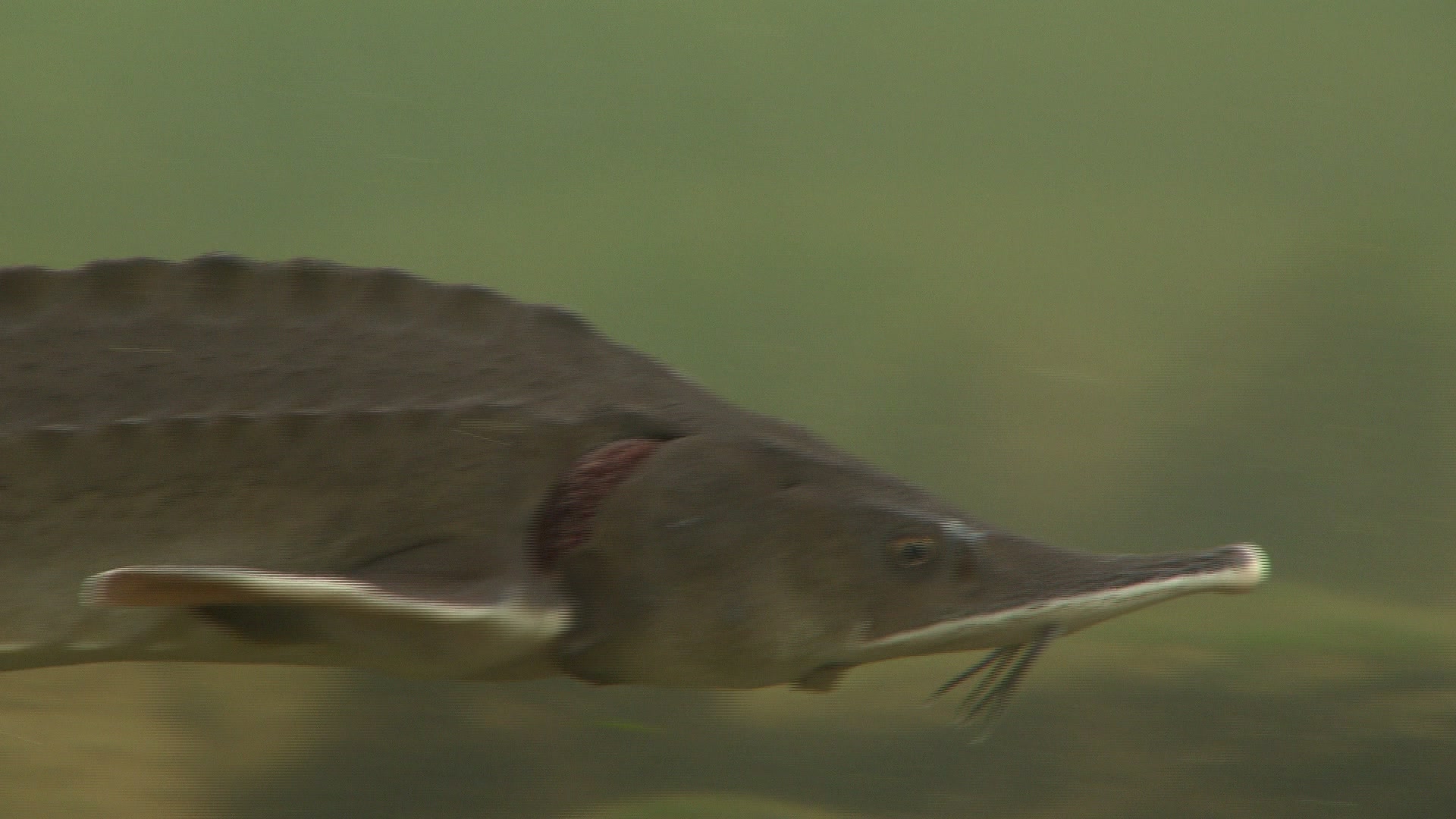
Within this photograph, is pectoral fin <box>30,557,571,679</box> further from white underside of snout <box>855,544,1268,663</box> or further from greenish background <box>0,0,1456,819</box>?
greenish background <box>0,0,1456,819</box>

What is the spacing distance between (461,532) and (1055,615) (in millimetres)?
528

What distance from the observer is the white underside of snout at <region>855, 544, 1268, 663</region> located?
3.14 ft

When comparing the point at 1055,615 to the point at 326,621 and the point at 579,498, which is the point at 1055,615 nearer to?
the point at 579,498

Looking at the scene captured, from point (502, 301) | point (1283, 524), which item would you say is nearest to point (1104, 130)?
point (1283, 524)

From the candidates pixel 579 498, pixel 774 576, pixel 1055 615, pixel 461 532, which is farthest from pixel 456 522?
pixel 1055 615

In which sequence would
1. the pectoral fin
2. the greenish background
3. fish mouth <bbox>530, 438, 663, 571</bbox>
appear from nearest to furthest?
the pectoral fin
fish mouth <bbox>530, 438, 663, 571</bbox>
the greenish background

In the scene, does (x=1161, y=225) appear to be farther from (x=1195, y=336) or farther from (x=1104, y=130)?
(x=1104, y=130)

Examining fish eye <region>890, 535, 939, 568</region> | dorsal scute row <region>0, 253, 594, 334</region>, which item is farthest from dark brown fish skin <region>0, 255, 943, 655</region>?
fish eye <region>890, 535, 939, 568</region>

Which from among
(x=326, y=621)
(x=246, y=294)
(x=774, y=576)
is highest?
(x=246, y=294)

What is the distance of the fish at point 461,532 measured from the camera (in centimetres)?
103

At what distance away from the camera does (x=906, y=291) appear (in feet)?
16.9

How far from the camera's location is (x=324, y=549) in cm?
105

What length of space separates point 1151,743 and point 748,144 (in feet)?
18.1

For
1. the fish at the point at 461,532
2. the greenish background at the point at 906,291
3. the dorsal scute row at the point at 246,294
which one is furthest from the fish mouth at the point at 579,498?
the greenish background at the point at 906,291
